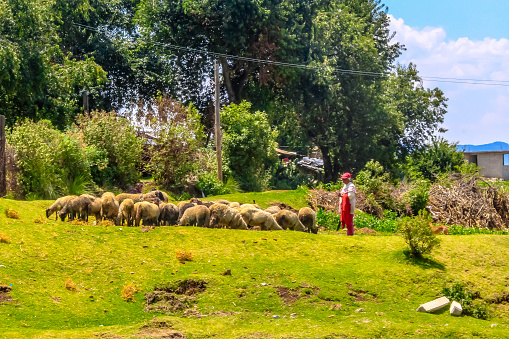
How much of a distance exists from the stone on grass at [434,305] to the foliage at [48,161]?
14226 mm

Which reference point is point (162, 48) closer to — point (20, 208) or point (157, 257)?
point (20, 208)

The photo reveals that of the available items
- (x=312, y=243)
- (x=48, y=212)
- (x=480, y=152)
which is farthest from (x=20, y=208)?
(x=480, y=152)

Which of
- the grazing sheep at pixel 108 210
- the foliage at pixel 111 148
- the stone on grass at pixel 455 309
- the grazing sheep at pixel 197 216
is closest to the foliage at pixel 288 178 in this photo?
the foliage at pixel 111 148

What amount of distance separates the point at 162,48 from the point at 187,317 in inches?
1325

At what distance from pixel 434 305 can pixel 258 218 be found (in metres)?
5.72

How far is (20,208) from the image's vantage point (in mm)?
14922

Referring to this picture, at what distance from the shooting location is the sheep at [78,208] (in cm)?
1405

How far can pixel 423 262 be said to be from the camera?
11953mm

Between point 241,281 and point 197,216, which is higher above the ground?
point 197,216

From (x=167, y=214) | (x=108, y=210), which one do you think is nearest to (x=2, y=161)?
(x=108, y=210)

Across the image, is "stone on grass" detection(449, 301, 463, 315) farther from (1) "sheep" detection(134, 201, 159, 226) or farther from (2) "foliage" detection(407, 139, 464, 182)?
(2) "foliage" detection(407, 139, 464, 182)

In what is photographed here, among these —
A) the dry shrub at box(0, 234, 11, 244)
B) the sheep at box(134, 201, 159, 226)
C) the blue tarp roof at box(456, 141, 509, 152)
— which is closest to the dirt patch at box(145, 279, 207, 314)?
the dry shrub at box(0, 234, 11, 244)

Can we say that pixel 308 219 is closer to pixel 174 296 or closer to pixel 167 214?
pixel 167 214

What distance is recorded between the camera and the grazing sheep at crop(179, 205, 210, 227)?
14.0 metres
